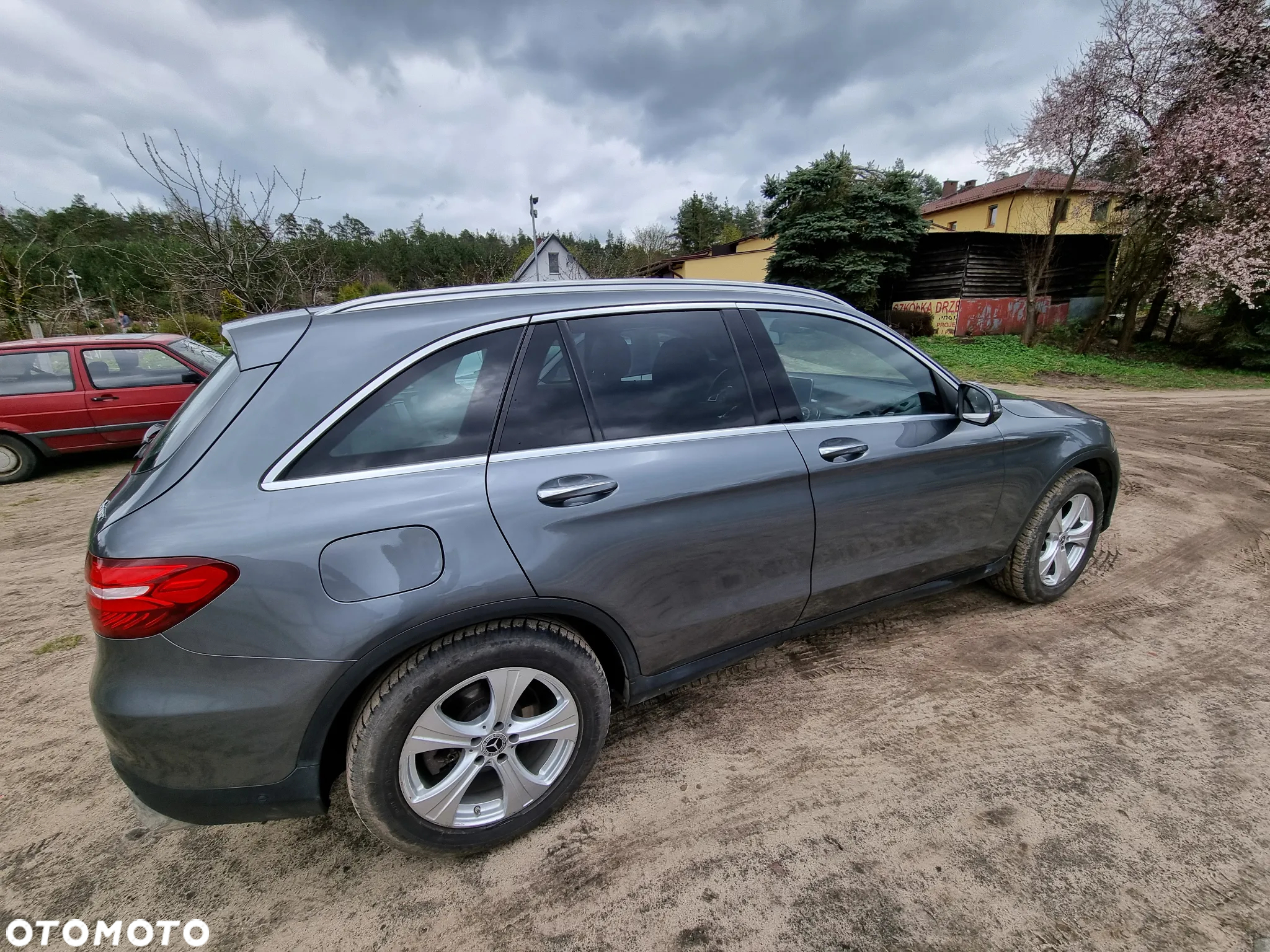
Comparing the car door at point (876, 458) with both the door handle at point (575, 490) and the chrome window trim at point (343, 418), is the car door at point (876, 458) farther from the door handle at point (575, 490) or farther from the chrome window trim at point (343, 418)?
the chrome window trim at point (343, 418)

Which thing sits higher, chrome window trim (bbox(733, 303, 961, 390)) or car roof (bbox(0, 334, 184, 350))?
chrome window trim (bbox(733, 303, 961, 390))

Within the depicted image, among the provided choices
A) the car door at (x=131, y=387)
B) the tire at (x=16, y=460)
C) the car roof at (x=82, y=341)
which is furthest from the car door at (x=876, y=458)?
the tire at (x=16, y=460)

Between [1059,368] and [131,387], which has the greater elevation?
[131,387]

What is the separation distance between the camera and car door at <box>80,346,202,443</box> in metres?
6.59

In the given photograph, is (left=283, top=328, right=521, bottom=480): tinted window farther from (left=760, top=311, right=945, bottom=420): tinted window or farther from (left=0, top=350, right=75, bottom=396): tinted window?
(left=0, top=350, right=75, bottom=396): tinted window

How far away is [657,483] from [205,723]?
1431 mm

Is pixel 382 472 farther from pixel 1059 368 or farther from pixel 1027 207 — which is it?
pixel 1027 207

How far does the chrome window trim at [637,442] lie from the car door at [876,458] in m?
0.19

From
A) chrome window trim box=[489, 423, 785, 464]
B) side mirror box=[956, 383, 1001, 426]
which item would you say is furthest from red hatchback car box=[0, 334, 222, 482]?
side mirror box=[956, 383, 1001, 426]

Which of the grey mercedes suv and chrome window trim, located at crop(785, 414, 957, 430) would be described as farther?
chrome window trim, located at crop(785, 414, 957, 430)

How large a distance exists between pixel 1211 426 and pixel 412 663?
11.5 m

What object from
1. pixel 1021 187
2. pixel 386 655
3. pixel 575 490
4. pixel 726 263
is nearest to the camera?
pixel 386 655

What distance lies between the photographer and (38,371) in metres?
→ 6.50

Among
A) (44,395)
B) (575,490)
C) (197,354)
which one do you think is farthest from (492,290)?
(44,395)
